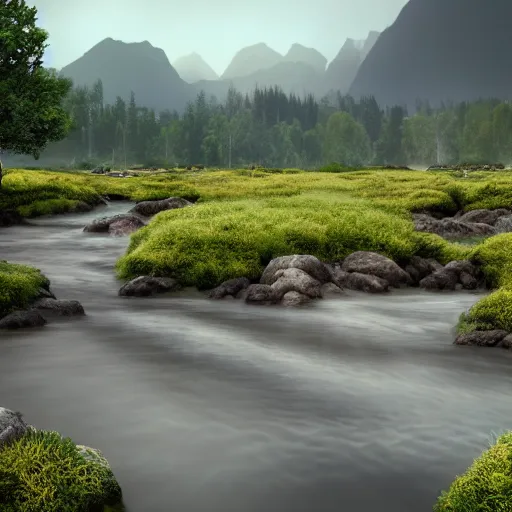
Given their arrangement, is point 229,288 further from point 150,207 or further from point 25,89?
point 25,89

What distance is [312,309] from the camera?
1516 centimetres

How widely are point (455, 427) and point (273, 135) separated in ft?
630

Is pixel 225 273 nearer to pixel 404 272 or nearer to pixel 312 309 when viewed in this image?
pixel 312 309

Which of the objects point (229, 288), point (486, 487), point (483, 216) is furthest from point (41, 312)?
point (483, 216)

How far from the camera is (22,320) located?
12.6m

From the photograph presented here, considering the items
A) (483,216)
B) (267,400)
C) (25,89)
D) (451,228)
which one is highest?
(25,89)

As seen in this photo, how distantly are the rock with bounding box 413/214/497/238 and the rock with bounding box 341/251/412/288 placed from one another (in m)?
10.2

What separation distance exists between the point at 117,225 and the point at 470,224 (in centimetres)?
1726

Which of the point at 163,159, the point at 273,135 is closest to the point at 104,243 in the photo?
the point at 163,159

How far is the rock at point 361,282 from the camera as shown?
58.1 feet

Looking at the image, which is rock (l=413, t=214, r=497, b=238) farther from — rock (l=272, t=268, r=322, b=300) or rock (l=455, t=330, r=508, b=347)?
rock (l=455, t=330, r=508, b=347)

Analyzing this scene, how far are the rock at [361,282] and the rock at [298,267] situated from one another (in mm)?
451

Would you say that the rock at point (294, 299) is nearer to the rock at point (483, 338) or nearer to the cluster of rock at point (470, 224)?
the rock at point (483, 338)

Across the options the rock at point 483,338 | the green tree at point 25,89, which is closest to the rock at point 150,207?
the green tree at point 25,89
